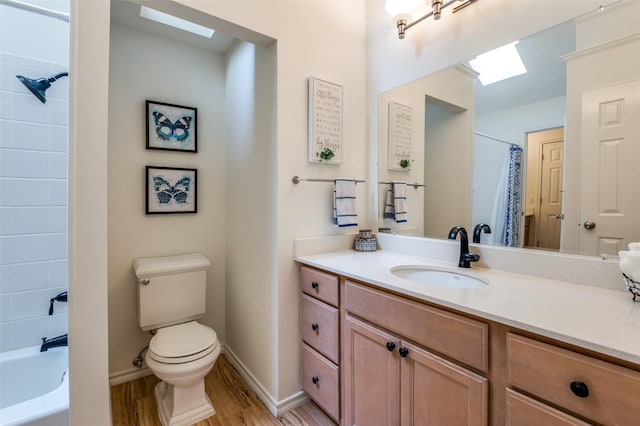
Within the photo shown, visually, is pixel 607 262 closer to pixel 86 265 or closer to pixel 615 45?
pixel 615 45

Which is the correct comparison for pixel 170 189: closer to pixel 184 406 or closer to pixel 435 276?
pixel 184 406

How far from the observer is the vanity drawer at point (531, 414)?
73 centimetres

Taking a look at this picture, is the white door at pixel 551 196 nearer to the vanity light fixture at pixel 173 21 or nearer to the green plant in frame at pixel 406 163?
the green plant in frame at pixel 406 163

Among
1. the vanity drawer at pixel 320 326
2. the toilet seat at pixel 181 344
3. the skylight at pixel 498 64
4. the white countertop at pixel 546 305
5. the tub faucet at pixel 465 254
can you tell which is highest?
the skylight at pixel 498 64

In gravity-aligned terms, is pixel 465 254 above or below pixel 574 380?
above

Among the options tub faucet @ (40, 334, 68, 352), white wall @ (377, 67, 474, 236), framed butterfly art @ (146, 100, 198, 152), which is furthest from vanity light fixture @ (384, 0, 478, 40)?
tub faucet @ (40, 334, 68, 352)

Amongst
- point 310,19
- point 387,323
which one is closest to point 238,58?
point 310,19

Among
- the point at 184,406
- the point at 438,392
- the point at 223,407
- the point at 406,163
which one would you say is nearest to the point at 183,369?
the point at 184,406

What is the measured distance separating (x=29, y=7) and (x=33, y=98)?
454 mm

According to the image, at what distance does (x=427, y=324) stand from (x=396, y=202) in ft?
3.21

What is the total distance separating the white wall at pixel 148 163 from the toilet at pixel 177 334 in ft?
0.51

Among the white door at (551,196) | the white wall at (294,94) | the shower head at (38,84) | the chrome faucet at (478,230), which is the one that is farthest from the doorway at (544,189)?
the shower head at (38,84)

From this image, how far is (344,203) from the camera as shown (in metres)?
1.84

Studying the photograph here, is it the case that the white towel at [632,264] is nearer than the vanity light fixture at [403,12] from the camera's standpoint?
Yes
